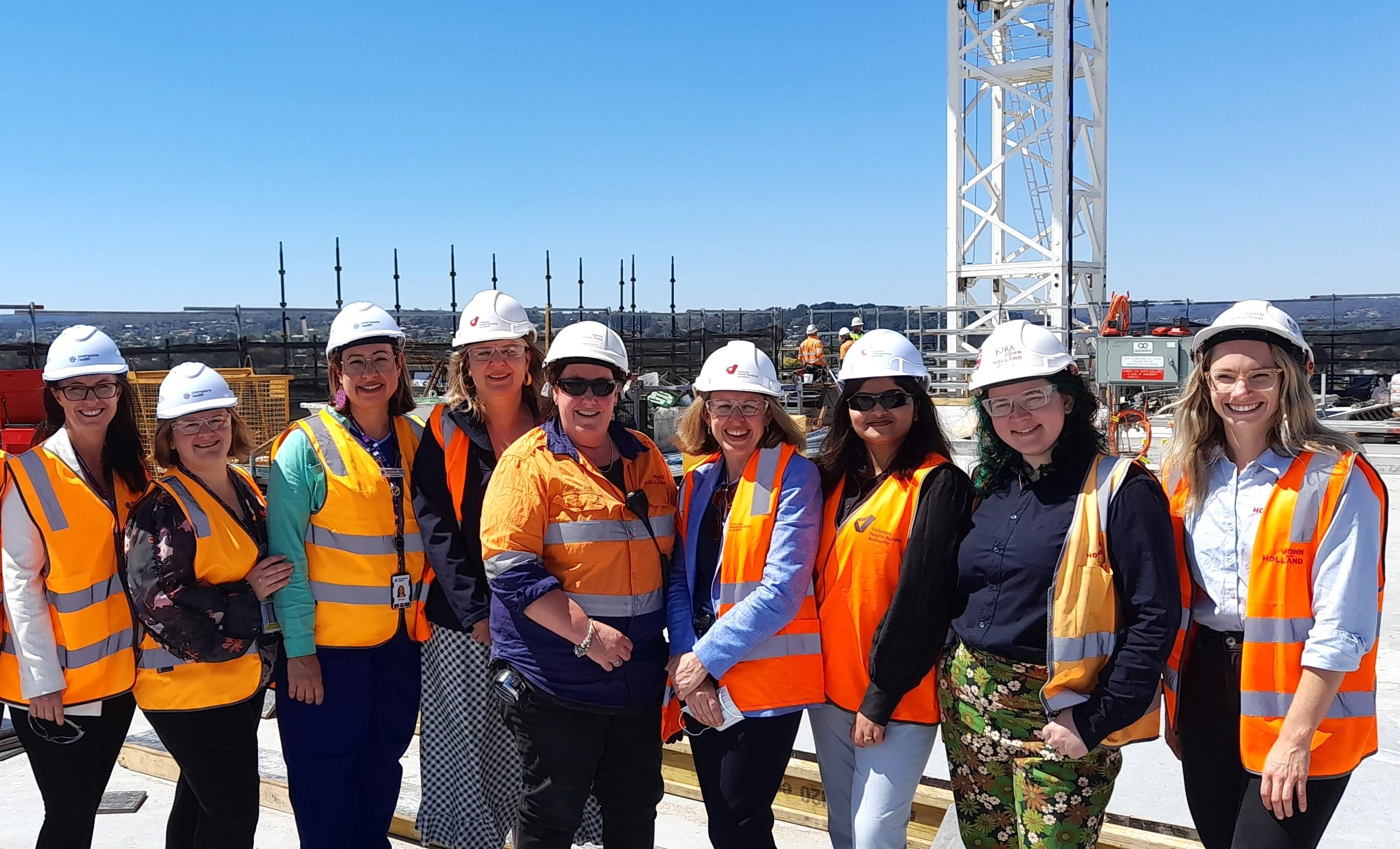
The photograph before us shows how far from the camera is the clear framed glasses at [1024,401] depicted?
8.30ft

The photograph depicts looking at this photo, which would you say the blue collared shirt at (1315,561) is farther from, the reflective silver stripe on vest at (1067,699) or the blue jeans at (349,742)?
the blue jeans at (349,742)

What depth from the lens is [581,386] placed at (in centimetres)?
287

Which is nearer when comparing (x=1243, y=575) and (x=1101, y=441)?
(x=1243, y=575)

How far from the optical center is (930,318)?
20.1 meters

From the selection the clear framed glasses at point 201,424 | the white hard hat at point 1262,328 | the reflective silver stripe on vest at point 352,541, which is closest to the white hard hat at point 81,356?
the clear framed glasses at point 201,424

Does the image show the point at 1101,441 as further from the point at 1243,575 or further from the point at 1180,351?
the point at 1180,351

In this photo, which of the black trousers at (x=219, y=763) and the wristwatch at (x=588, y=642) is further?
the black trousers at (x=219, y=763)

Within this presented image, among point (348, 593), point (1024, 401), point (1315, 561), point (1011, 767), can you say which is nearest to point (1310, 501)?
point (1315, 561)

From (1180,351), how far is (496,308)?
38.2 ft

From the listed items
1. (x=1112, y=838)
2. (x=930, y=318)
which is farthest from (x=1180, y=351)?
(x=1112, y=838)

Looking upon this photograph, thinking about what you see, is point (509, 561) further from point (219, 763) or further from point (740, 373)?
point (219, 763)

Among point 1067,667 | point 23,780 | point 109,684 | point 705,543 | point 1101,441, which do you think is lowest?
point 23,780

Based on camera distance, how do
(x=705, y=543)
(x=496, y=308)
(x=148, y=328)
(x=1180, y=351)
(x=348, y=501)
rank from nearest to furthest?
(x=705, y=543) → (x=348, y=501) → (x=496, y=308) → (x=1180, y=351) → (x=148, y=328)

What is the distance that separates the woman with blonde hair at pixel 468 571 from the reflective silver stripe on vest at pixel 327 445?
24 centimetres
